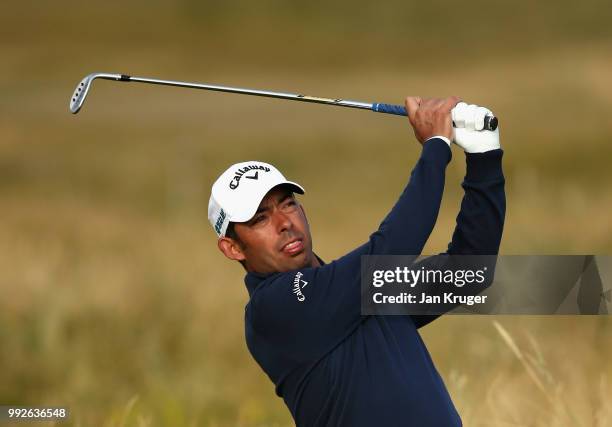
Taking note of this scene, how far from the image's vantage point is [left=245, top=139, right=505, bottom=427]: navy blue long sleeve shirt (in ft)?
16.6

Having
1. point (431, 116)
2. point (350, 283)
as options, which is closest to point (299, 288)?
point (350, 283)

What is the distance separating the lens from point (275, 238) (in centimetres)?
543

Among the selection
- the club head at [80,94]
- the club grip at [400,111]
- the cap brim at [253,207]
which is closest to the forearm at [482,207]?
the club grip at [400,111]

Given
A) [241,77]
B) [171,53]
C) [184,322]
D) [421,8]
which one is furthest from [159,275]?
[421,8]

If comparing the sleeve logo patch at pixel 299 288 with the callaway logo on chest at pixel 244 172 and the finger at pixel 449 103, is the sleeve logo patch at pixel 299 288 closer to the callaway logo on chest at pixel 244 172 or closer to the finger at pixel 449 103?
the callaway logo on chest at pixel 244 172

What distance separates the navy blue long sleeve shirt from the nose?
166mm

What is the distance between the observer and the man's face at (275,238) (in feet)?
17.8

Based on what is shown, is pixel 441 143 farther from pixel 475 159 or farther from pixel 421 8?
pixel 421 8

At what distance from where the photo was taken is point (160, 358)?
10734 mm

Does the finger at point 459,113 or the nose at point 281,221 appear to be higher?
the finger at point 459,113

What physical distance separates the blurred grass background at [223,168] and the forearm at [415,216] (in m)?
1.78

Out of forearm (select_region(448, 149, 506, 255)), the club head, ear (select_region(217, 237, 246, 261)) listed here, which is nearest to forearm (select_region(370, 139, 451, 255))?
forearm (select_region(448, 149, 506, 255))

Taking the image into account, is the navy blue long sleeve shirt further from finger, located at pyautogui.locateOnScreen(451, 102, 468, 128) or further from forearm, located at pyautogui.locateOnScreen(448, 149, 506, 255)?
finger, located at pyautogui.locateOnScreen(451, 102, 468, 128)

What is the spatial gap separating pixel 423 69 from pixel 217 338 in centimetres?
4377
